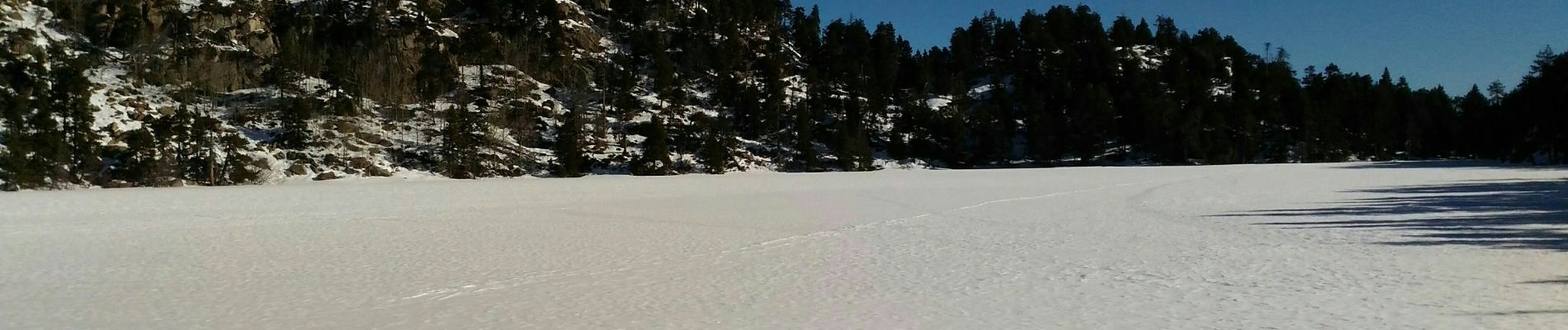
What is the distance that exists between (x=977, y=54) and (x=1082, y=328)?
110 meters

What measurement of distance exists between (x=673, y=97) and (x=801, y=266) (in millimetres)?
62036

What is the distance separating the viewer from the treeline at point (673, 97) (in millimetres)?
43469

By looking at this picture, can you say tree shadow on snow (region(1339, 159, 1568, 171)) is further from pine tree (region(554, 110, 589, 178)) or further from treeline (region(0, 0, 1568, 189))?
pine tree (region(554, 110, 589, 178))

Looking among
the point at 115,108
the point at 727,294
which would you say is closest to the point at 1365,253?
the point at 727,294

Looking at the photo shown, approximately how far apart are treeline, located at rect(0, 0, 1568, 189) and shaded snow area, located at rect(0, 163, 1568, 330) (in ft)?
80.4

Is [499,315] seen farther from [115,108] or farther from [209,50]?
[209,50]

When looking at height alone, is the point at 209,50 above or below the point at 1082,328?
above

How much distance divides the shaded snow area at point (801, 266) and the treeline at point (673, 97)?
24.5m

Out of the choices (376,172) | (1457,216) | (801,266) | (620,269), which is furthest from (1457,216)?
(376,172)

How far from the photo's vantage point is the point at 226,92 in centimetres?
5191

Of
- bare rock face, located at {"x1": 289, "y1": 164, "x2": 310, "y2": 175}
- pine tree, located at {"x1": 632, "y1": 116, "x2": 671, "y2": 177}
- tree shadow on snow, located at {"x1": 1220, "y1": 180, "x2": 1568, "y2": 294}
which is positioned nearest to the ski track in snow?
tree shadow on snow, located at {"x1": 1220, "y1": 180, "x2": 1568, "y2": 294}

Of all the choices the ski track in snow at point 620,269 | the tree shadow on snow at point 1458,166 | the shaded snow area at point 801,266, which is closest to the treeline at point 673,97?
the tree shadow on snow at point 1458,166

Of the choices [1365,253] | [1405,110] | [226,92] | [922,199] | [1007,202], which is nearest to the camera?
[1365,253]

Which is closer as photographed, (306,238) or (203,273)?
(203,273)
